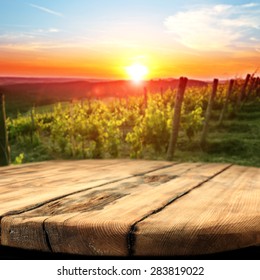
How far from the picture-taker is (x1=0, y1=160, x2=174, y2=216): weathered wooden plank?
4.68 ft

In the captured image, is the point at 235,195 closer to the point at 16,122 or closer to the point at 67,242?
the point at 67,242

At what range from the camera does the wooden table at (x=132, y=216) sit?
1039 millimetres

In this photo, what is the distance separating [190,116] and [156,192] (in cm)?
1145

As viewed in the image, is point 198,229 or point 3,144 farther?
point 3,144

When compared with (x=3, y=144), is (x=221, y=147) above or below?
below

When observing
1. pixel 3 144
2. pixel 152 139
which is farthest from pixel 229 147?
pixel 3 144

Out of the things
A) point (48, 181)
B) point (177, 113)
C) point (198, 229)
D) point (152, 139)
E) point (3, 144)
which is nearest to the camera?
point (198, 229)

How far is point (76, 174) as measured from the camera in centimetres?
212

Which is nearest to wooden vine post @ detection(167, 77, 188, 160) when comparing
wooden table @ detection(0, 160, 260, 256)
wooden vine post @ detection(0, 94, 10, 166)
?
wooden vine post @ detection(0, 94, 10, 166)

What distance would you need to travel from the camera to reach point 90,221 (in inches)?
43.3

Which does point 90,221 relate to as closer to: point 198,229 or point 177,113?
point 198,229

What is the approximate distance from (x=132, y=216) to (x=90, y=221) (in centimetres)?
11

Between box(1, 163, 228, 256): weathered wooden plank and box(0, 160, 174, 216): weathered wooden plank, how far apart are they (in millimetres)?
84

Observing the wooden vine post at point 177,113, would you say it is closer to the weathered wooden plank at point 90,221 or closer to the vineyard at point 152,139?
the vineyard at point 152,139
